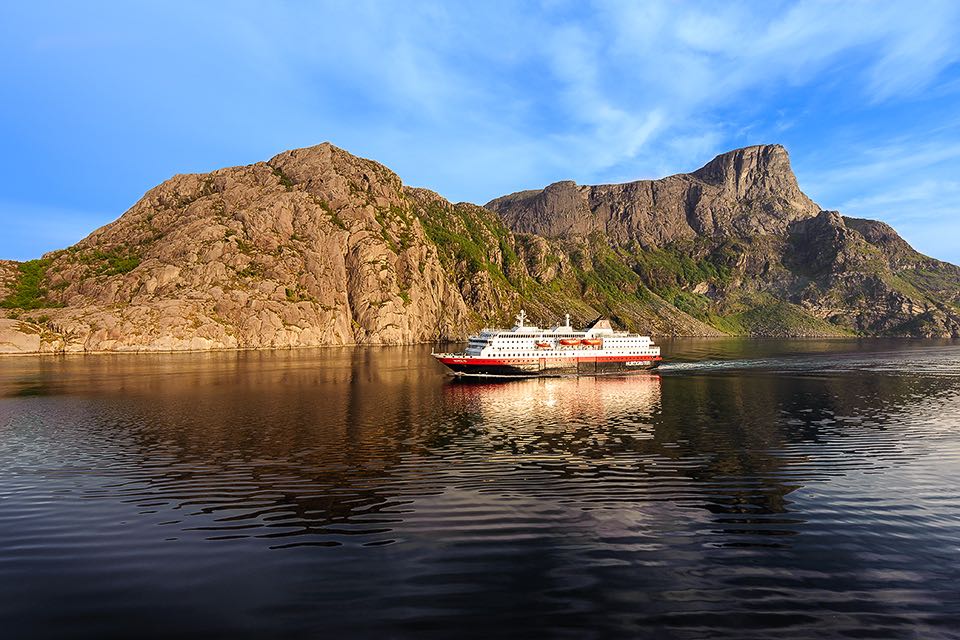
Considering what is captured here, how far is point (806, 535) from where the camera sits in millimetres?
24344

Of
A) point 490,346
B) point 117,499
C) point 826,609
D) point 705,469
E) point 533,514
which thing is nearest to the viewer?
point 826,609

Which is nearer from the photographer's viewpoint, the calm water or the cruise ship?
the calm water

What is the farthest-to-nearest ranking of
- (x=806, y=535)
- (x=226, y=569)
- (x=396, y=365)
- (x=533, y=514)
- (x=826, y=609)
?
(x=396, y=365)
(x=533, y=514)
(x=806, y=535)
(x=226, y=569)
(x=826, y=609)

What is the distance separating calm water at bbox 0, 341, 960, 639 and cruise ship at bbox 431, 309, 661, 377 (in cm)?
4659

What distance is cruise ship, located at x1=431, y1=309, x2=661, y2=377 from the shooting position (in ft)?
342

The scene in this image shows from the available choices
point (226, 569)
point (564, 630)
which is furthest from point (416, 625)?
point (226, 569)

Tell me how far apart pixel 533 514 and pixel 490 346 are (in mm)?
78966

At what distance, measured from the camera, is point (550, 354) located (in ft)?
359

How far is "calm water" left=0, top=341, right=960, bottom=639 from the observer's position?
57.1 ft

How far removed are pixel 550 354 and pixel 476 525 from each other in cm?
8556

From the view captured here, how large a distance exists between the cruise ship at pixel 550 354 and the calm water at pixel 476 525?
153ft

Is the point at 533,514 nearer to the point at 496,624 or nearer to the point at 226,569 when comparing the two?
the point at 496,624

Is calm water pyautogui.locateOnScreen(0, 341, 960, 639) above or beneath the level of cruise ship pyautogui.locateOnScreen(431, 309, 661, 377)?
beneath

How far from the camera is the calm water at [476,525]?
57.1 feet
